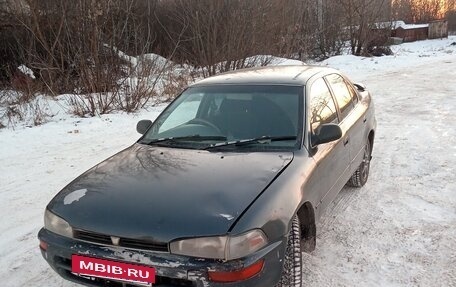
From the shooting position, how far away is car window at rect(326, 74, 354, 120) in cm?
431

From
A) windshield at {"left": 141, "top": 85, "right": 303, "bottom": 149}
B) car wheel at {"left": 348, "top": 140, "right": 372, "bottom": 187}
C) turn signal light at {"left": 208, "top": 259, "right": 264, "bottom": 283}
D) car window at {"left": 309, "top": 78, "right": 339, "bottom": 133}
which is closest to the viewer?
turn signal light at {"left": 208, "top": 259, "right": 264, "bottom": 283}

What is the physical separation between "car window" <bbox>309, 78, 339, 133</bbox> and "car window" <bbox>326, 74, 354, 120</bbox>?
0.63 feet

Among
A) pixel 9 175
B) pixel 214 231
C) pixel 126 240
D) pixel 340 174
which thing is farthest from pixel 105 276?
pixel 9 175

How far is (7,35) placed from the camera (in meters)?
13.8

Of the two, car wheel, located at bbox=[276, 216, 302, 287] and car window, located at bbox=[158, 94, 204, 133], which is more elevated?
car window, located at bbox=[158, 94, 204, 133]

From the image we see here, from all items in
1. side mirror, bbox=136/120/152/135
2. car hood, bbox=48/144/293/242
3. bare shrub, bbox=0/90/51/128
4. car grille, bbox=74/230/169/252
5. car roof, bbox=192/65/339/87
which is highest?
car roof, bbox=192/65/339/87

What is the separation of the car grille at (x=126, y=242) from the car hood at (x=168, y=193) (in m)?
0.03

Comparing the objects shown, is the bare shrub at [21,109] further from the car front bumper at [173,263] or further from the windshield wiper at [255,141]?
the car front bumper at [173,263]

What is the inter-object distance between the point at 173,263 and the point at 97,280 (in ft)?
1.90

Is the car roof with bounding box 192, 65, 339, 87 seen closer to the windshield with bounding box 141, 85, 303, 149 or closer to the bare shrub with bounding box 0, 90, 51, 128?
the windshield with bounding box 141, 85, 303, 149

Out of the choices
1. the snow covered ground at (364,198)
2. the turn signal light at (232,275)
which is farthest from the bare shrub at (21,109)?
the turn signal light at (232,275)

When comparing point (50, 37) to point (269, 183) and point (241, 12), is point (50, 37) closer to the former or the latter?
point (241, 12)

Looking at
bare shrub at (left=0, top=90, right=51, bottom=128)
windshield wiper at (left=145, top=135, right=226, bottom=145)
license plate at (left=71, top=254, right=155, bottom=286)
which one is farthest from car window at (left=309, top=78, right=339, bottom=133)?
bare shrub at (left=0, top=90, right=51, bottom=128)

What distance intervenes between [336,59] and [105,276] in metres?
18.5
